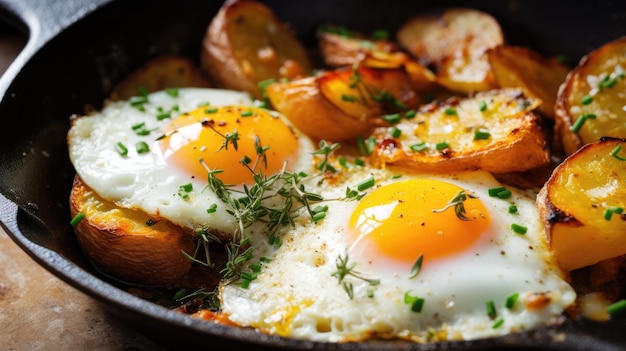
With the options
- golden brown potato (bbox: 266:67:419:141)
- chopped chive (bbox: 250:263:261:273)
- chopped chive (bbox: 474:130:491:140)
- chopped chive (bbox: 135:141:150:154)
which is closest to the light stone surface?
chopped chive (bbox: 250:263:261:273)

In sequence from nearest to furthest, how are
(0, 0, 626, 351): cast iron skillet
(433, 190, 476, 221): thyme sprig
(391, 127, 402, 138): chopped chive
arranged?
(0, 0, 626, 351): cast iron skillet < (433, 190, 476, 221): thyme sprig < (391, 127, 402, 138): chopped chive

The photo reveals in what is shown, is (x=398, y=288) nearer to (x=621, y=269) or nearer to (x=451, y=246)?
(x=451, y=246)

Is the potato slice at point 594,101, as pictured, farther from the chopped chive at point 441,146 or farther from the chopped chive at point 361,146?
the chopped chive at point 361,146

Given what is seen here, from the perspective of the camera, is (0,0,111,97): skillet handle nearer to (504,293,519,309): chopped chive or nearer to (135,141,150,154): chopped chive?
(135,141,150,154): chopped chive

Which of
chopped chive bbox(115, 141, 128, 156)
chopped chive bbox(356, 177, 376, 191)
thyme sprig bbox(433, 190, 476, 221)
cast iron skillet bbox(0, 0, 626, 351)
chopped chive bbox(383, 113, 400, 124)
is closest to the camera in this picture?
cast iron skillet bbox(0, 0, 626, 351)

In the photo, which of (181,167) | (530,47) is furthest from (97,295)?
(530,47)

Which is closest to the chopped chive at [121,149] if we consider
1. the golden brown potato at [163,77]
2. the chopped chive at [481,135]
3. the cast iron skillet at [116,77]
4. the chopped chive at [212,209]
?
the cast iron skillet at [116,77]
